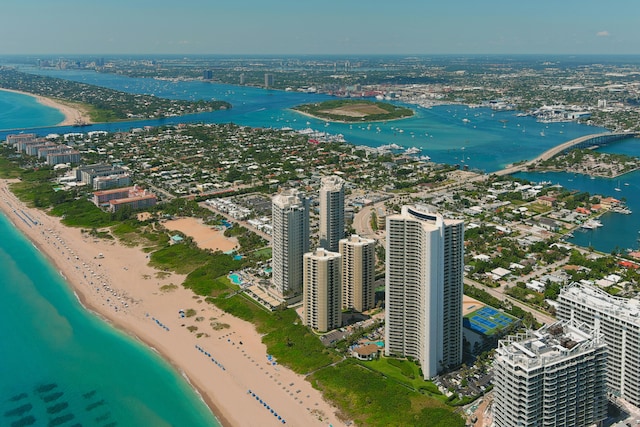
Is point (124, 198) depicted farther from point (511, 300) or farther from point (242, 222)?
point (511, 300)

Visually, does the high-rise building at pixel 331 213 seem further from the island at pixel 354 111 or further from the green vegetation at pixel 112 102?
the green vegetation at pixel 112 102

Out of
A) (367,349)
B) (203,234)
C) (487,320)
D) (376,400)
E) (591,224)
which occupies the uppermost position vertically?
(591,224)

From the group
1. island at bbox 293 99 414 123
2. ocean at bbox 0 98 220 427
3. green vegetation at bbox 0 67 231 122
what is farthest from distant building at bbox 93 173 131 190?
island at bbox 293 99 414 123

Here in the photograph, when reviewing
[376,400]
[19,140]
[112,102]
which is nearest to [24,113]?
[112,102]

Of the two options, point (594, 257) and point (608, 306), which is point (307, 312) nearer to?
point (608, 306)

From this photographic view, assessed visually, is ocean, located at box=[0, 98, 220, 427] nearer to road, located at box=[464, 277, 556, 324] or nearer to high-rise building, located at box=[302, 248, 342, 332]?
high-rise building, located at box=[302, 248, 342, 332]

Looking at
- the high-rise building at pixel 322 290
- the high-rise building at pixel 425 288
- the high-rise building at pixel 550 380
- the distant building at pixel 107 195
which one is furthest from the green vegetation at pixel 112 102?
the high-rise building at pixel 550 380
